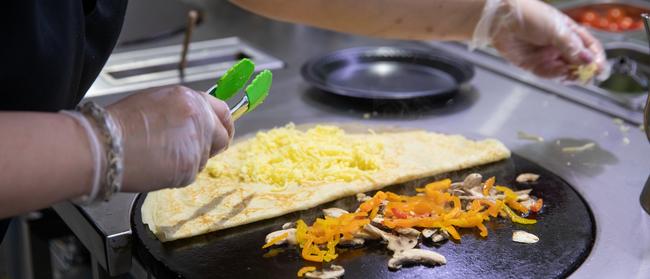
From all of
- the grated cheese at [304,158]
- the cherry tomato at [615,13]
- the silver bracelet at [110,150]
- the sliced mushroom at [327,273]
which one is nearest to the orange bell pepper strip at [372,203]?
the grated cheese at [304,158]

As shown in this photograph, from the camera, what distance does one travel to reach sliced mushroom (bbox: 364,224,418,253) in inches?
50.4

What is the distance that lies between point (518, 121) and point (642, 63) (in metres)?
0.65

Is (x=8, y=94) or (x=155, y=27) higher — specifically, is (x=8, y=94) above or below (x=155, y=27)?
above

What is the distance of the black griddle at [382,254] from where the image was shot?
1227 millimetres

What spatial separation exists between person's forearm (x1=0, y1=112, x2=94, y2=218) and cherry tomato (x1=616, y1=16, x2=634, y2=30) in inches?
80.1

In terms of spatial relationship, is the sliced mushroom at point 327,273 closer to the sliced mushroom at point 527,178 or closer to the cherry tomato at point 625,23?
the sliced mushroom at point 527,178

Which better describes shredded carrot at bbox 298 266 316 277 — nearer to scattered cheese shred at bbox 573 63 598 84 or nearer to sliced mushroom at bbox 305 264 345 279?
sliced mushroom at bbox 305 264 345 279

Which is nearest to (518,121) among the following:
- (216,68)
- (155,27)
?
(216,68)

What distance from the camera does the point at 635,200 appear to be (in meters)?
1.53

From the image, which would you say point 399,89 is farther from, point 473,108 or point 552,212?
point 552,212

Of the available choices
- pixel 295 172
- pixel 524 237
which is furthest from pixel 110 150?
pixel 524 237

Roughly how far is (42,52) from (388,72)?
1.19 m

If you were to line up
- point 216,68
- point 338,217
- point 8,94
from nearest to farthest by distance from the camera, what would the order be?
point 8,94, point 338,217, point 216,68

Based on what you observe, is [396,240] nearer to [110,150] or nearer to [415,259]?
[415,259]
